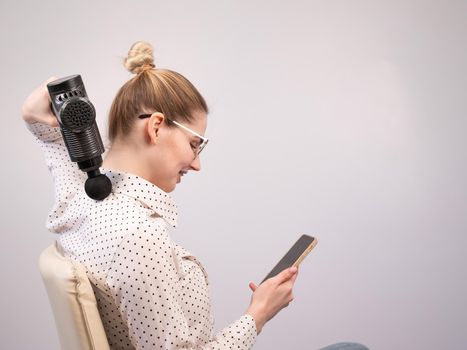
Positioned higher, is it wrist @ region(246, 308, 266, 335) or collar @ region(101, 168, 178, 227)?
collar @ region(101, 168, 178, 227)

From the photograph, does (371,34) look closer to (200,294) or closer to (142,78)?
(142,78)

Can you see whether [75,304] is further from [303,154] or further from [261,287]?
[303,154]

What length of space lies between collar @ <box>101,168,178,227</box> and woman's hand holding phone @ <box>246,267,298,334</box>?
219 millimetres

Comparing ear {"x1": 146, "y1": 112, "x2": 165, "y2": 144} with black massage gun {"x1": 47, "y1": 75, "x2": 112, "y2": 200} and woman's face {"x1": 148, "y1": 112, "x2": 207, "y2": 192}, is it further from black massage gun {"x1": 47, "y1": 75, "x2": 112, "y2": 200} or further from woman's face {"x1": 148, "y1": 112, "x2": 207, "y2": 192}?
black massage gun {"x1": 47, "y1": 75, "x2": 112, "y2": 200}

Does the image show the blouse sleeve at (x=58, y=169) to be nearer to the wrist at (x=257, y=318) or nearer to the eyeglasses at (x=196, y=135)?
the eyeglasses at (x=196, y=135)

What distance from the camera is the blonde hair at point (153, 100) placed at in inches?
45.5

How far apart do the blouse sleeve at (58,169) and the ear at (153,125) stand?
18cm

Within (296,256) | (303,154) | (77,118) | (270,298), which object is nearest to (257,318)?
(270,298)

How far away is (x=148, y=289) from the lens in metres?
0.93

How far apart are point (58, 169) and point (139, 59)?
0.27m

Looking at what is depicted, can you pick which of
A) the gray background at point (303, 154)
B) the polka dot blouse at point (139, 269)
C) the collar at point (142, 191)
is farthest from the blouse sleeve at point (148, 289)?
the gray background at point (303, 154)

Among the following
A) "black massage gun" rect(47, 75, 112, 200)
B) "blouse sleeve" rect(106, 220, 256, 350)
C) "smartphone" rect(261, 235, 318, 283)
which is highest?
"black massage gun" rect(47, 75, 112, 200)

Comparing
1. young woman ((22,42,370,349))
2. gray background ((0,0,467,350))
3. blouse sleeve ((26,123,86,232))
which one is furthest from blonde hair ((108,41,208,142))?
gray background ((0,0,467,350))

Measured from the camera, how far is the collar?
Answer: 107 cm
